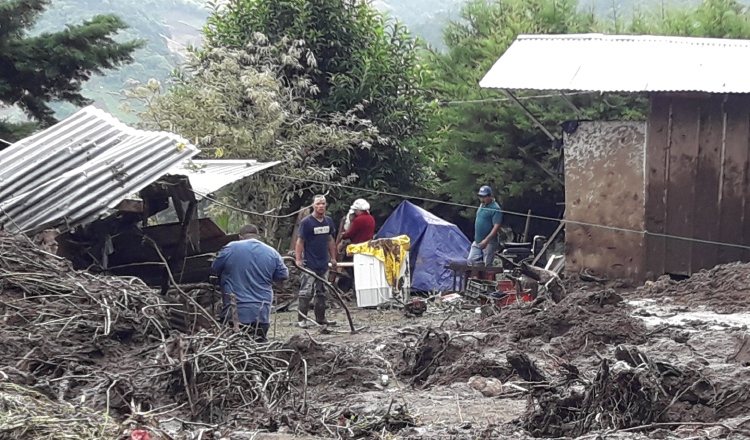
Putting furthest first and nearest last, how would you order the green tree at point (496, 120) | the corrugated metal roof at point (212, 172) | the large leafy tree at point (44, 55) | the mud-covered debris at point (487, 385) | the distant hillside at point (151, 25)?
the distant hillside at point (151, 25) < the green tree at point (496, 120) < the large leafy tree at point (44, 55) < the corrugated metal roof at point (212, 172) < the mud-covered debris at point (487, 385)

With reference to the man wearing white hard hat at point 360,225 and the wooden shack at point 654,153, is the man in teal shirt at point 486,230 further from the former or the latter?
the man wearing white hard hat at point 360,225

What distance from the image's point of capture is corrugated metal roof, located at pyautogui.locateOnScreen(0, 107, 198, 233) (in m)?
8.15

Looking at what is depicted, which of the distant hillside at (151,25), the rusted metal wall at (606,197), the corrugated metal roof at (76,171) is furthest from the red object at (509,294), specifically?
the distant hillside at (151,25)

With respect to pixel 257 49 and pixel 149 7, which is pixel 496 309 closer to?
pixel 257 49

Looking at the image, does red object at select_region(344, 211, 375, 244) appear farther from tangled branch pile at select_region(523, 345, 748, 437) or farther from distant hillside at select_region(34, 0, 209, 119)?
distant hillside at select_region(34, 0, 209, 119)

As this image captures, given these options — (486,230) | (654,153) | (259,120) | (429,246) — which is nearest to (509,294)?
(486,230)

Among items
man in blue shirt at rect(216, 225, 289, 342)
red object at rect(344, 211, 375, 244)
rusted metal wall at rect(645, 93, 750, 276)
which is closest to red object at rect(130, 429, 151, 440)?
man in blue shirt at rect(216, 225, 289, 342)

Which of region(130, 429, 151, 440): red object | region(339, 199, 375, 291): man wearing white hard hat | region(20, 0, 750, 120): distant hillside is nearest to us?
region(130, 429, 151, 440): red object

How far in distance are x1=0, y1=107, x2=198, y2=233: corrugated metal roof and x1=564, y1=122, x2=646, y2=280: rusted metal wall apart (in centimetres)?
693

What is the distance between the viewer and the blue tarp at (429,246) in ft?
52.6

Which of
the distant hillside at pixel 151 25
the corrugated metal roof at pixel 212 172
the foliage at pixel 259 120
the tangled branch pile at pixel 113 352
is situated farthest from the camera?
the distant hillside at pixel 151 25

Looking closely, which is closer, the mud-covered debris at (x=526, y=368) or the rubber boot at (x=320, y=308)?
the mud-covered debris at (x=526, y=368)

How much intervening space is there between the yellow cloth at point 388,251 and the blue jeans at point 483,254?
1111 millimetres

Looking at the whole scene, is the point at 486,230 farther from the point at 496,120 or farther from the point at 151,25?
the point at 151,25
